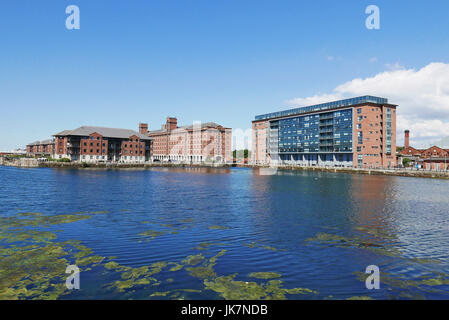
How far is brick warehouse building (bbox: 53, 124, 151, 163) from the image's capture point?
174375 millimetres

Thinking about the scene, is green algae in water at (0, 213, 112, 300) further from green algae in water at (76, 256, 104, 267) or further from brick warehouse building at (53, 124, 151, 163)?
brick warehouse building at (53, 124, 151, 163)

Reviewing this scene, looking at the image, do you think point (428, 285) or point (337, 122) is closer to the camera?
point (428, 285)

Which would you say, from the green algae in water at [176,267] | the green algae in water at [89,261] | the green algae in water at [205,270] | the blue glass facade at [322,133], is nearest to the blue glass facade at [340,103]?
the blue glass facade at [322,133]

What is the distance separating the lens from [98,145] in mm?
181000

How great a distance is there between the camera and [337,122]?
168 meters

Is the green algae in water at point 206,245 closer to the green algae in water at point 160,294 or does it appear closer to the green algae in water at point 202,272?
the green algae in water at point 202,272

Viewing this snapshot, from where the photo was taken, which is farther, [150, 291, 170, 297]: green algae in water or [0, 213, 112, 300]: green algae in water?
[0, 213, 112, 300]: green algae in water

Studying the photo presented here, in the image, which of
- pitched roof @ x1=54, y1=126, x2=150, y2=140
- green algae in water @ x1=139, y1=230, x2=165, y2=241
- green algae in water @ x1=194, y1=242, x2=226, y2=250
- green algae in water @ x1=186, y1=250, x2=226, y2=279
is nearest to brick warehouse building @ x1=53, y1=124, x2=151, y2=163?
pitched roof @ x1=54, y1=126, x2=150, y2=140

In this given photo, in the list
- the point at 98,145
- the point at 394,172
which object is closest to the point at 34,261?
the point at 394,172

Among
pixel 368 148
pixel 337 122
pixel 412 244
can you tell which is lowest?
pixel 412 244

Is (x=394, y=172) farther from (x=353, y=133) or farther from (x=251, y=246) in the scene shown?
(x=251, y=246)

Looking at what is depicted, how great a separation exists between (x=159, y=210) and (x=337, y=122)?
5929 inches

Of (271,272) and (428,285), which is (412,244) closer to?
(428,285)
